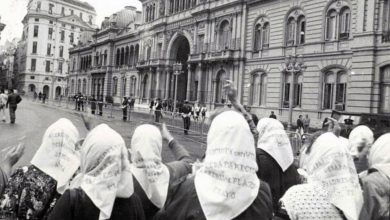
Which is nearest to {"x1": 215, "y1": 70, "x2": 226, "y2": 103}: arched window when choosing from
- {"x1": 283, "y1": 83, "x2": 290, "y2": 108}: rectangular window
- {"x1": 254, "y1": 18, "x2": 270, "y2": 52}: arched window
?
{"x1": 254, "y1": 18, "x2": 270, "y2": 52}: arched window

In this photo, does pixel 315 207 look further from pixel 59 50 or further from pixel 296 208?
pixel 59 50

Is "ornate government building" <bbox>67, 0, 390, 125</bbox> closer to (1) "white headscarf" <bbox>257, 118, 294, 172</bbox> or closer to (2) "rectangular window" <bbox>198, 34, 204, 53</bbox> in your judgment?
(2) "rectangular window" <bbox>198, 34, 204, 53</bbox>

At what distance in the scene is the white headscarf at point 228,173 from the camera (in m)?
2.54

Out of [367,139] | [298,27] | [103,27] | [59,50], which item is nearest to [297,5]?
[298,27]

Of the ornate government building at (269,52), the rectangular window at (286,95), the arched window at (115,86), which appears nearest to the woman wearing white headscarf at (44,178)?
the ornate government building at (269,52)

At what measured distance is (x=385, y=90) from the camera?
922 inches

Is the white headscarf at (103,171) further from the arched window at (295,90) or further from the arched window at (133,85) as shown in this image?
the arched window at (133,85)

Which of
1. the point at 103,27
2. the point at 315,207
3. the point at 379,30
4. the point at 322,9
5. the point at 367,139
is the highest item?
the point at 103,27

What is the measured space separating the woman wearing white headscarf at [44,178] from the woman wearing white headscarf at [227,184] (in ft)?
3.72

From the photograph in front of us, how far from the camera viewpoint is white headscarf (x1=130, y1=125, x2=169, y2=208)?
346 centimetres

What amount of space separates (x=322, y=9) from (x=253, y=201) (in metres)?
27.5

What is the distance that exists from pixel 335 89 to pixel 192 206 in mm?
25789

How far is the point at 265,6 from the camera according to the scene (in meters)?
32.6

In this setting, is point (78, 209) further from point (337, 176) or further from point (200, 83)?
point (200, 83)
